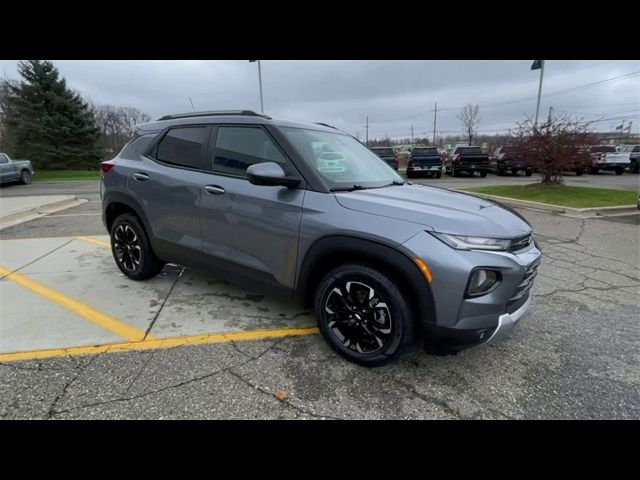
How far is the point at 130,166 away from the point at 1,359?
2.18 m

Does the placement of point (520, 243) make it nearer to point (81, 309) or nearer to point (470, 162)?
point (81, 309)

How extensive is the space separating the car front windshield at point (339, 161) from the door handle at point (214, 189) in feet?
2.51

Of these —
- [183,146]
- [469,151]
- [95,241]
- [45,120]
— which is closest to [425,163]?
[469,151]

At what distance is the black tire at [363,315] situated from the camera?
242 centimetres

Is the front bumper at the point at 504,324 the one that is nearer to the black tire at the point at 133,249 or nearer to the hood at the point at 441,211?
the hood at the point at 441,211

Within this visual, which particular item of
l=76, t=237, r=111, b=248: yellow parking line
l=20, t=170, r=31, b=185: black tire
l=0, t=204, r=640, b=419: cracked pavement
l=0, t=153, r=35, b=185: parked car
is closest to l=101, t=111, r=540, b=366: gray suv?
l=0, t=204, r=640, b=419: cracked pavement

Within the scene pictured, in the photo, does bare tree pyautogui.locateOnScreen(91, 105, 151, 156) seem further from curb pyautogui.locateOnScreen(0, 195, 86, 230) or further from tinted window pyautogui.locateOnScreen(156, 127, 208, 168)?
tinted window pyautogui.locateOnScreen(156, 127, 208, 168)

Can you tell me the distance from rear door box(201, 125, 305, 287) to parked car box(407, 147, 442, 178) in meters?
20.2

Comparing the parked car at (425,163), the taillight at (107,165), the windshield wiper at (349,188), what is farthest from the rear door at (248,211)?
the parked car at (425,163)

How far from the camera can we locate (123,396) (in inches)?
92.0

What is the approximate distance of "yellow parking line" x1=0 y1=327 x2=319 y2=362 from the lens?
9.21 ft
